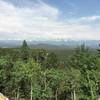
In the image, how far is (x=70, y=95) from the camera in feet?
192

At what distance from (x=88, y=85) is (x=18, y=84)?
1437 cm

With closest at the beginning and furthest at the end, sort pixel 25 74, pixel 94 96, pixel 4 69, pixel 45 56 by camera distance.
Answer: pixel 25 74, pixel 94 96, pixel 4 69, pixel 45 56

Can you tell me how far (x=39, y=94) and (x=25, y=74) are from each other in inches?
221

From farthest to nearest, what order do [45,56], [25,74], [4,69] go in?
1. [45,56]
2. [4,69]
3. [25,74]

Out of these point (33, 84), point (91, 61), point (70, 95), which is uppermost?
point (91, 61)

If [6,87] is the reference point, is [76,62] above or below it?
above

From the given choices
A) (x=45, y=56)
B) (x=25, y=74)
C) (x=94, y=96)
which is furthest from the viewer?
(x=45, y=56)

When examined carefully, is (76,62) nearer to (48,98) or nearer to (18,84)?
(48,98)

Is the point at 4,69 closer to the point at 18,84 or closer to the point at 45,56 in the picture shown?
the point at 18,84

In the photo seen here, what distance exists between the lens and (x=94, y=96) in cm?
5303

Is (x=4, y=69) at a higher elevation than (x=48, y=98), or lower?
higher

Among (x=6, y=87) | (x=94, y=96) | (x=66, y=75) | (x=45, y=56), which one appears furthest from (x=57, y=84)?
(x=45, y=56)

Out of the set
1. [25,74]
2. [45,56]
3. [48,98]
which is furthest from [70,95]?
[45,56]

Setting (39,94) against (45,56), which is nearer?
(39,94)
